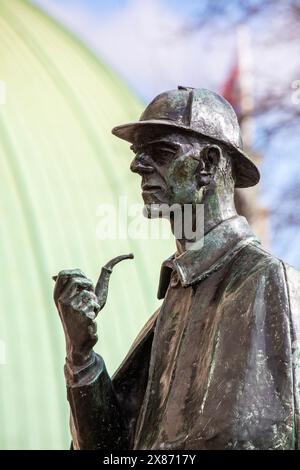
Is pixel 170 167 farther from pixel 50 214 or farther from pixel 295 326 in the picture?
pixel 50 214

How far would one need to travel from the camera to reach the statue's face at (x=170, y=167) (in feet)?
29.1

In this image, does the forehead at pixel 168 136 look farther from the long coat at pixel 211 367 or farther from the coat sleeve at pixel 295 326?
the coat sleeve at pixel 295 326

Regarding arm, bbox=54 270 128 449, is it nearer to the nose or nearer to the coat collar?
the coat collar

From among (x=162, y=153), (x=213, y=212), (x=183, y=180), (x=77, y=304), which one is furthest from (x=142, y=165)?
(x=77, y=304)

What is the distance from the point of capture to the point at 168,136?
892 cm

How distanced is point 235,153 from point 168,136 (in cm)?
35

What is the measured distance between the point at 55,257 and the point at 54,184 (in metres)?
0.88

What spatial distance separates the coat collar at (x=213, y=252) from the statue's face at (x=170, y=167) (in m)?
0.19

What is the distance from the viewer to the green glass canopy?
16.7 metres

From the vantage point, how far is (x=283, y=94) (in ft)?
64.7

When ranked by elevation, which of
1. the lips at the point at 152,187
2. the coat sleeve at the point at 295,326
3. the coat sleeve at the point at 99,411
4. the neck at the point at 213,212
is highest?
the lips at the point at 152,187

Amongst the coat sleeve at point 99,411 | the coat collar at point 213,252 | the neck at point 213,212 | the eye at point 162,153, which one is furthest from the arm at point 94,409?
the eye at point 162,153
